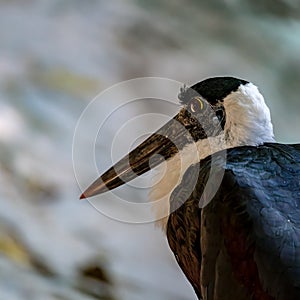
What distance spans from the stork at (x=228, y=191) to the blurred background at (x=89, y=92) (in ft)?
1.51

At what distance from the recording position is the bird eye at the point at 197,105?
1574 mm

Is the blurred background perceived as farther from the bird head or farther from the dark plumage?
the dark plumage

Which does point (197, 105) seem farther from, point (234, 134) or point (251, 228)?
point (251, 228)

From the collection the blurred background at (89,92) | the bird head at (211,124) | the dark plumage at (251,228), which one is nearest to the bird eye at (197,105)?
the bird head at (211,124)

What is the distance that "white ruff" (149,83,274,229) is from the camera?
5.06 ft

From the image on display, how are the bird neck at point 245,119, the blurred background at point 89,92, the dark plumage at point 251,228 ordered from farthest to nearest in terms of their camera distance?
1. the blurred background at point 89,92
2. the bird neck at point 245,119
3. the dark plumage at point 251,228

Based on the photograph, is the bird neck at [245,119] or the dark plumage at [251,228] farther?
the bird neck at [245,119]

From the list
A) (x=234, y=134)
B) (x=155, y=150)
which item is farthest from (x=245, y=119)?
(x=155, y=150)

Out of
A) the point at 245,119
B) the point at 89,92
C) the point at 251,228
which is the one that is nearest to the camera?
the point at 251,228

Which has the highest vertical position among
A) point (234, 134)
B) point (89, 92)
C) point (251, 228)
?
point (89, 92)

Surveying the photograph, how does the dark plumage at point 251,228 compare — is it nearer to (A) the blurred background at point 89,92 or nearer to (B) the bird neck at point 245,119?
(B) the bird neck at point 245,119

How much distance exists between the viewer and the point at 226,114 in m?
1.56

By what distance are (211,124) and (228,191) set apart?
0.85ft

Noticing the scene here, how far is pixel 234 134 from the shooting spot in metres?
1.55
